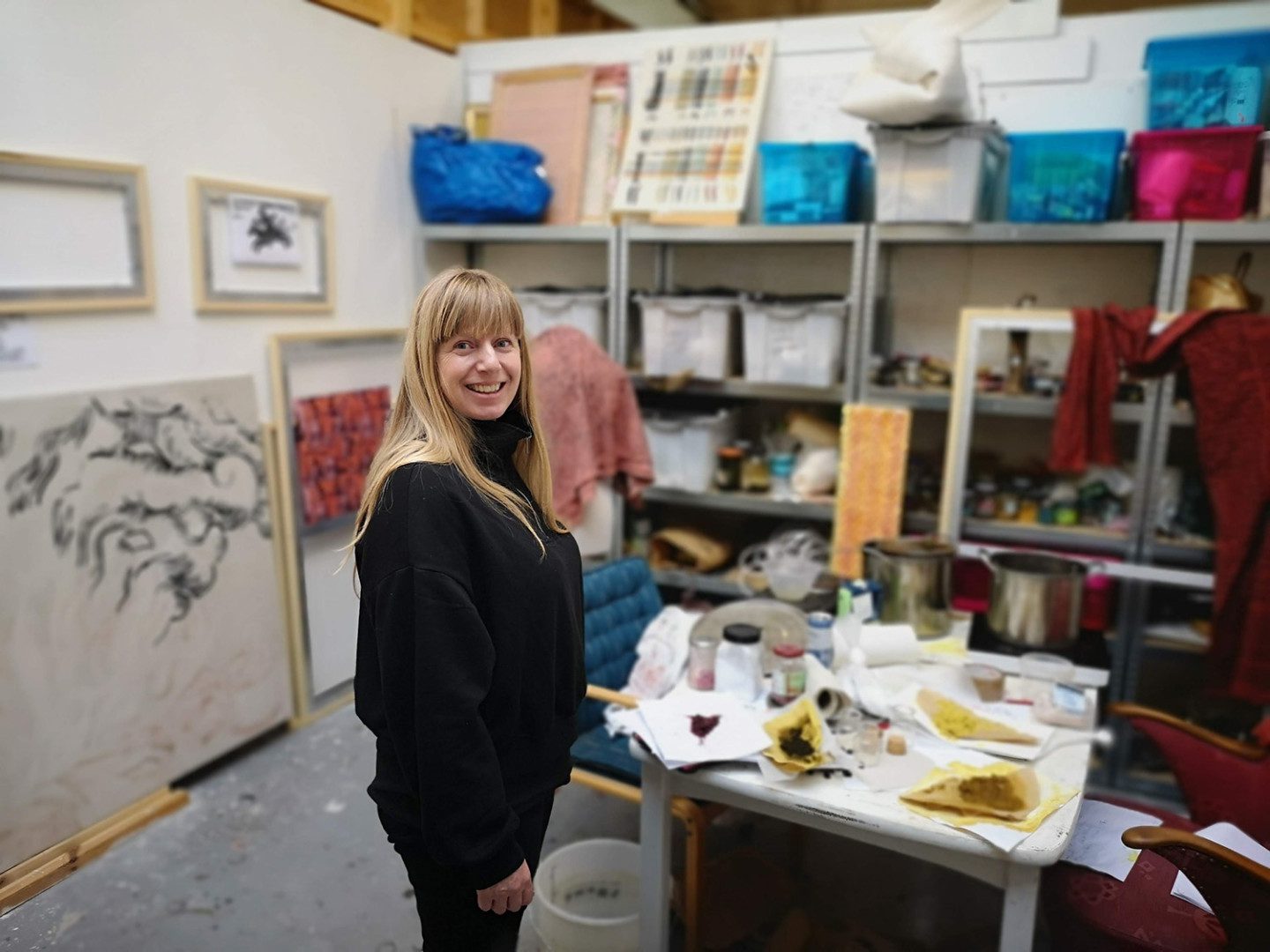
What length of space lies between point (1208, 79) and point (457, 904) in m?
2.99

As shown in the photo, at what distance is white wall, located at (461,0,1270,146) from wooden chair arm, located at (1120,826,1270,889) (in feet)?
7.46

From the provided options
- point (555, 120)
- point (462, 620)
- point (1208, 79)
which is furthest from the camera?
point (555, 120)

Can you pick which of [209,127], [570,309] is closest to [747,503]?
[570,309]

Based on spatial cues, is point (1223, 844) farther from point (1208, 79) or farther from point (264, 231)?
point (264, 231)

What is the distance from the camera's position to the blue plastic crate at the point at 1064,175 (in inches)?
108

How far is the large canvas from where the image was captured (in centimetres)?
229

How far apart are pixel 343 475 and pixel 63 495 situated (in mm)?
1009

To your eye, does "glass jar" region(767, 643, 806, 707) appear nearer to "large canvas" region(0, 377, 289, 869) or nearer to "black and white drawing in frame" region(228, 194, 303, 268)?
"large canvas" region(0, 377, 289, 869)

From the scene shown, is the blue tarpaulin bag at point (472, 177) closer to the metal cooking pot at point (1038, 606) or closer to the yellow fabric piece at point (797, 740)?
the metal cooking pot at point (1038, 606)

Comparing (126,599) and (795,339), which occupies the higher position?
(795,339)

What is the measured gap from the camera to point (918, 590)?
7.82 ft

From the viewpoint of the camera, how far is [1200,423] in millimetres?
2643

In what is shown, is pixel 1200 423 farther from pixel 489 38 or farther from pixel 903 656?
pixel 489 38

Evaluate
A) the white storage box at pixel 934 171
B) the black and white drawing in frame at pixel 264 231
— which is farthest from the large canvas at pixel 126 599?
the white storage box at pixel 934 171
